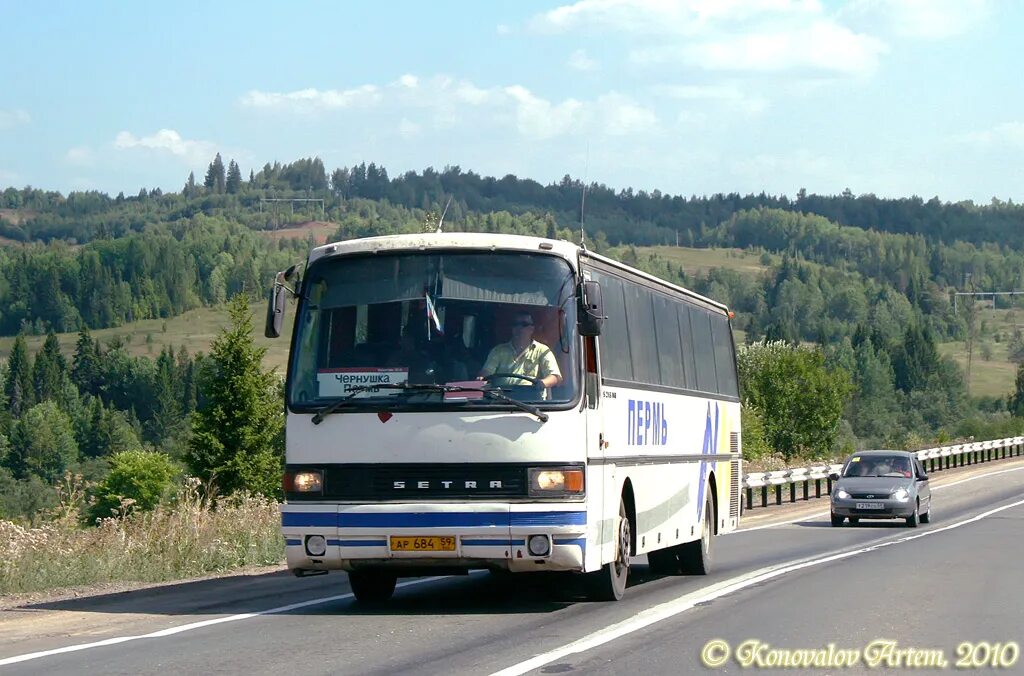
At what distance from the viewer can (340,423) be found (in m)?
12.4

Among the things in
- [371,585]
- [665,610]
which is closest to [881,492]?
[665,610]

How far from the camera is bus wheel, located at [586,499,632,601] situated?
13508mm

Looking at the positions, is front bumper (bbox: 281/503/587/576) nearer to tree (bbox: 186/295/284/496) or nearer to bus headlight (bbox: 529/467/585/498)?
bus headlight (bbox: 529/467/585/498)

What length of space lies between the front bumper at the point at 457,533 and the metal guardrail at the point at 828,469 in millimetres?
22486

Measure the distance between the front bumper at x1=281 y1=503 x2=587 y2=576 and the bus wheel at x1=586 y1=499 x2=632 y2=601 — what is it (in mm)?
1412

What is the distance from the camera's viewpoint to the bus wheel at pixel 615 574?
13.5 metres

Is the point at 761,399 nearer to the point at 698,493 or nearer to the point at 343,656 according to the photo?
the point at 698,493

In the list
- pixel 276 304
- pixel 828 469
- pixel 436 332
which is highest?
pixel 276 304

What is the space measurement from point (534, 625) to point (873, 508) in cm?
2019

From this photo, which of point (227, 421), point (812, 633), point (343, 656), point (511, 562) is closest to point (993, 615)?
point (812, 633)

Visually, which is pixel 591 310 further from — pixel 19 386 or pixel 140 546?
pixel 19 386

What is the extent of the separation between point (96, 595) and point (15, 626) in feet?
8.20

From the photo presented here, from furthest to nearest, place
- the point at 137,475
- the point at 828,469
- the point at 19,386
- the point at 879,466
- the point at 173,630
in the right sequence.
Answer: the point at 19,386 → the point at 137,475 → the point at 828,469 → the point at 879,466 → the point at 173,630

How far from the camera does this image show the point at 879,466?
3206 centimetres
